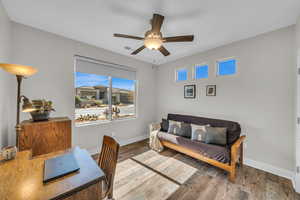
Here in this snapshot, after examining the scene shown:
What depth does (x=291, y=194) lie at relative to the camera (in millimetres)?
1678

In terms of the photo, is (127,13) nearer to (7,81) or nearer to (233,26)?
(233,26)

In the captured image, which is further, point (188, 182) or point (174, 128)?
point (174, 128)

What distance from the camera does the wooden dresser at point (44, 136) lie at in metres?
1.48

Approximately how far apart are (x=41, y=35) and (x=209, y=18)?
3012 mm

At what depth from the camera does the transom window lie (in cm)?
310

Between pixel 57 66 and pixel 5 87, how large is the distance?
0.83 meters

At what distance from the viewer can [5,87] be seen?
1.76 meters

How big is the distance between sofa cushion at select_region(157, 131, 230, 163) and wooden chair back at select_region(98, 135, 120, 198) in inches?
69.7

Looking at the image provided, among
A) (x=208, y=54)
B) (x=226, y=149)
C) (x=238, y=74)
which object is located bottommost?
(x=226, y=149)

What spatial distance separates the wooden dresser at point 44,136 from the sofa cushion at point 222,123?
273 centimetres

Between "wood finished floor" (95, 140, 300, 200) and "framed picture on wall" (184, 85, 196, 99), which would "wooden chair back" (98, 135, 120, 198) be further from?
"framed picture on wall" (184, 85, 196, 99)

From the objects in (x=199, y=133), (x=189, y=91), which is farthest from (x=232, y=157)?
(x=189, y=91)

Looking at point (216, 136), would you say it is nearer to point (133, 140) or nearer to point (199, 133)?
point (199, 133)

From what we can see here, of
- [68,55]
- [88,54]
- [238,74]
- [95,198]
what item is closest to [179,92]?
[238,74]
